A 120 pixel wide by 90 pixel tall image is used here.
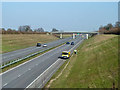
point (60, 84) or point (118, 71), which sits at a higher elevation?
point (118, 71)

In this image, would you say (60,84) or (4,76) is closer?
(60,84)

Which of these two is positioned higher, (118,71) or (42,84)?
(118,71)

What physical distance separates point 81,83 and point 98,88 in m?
2.26

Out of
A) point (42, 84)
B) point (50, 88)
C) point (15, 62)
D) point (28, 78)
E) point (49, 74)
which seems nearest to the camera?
point (50, 88)

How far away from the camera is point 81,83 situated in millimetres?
17219

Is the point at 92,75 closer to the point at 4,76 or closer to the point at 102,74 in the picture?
the point at 102,74

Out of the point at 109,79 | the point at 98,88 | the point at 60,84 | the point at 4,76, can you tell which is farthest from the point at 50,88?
the point at 4,76

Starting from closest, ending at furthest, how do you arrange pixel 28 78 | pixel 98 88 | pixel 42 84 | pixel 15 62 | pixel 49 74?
pixel 98 88 < pixel 42 84 < pixel 28 78 < pixel 49 74 < pixel 15 62

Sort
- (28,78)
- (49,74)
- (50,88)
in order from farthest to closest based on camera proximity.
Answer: (49,74) → (28,78) → (50,88)

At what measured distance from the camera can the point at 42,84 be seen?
18.4 meters

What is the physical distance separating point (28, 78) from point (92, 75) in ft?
27.5

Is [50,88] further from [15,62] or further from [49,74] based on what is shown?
[15,62]

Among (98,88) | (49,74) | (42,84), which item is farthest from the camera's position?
(49,74)

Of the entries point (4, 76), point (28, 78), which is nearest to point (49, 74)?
point (28, 78)
